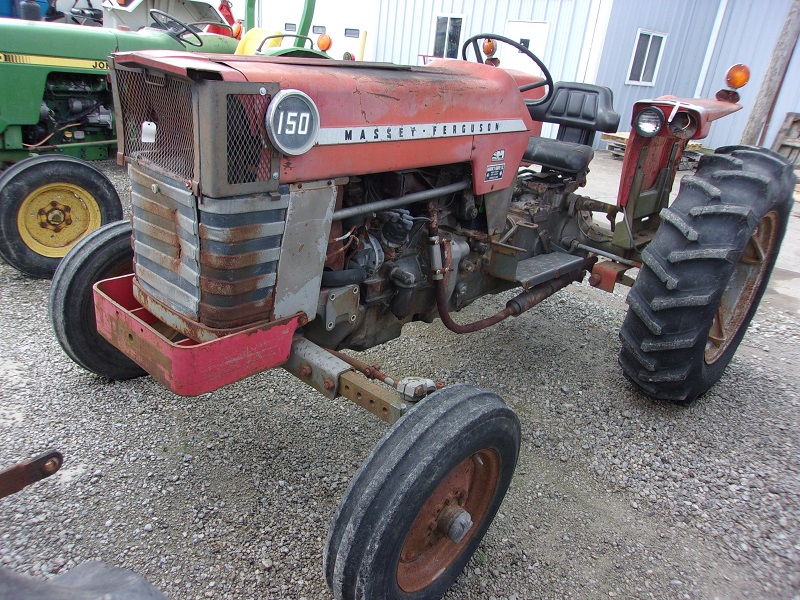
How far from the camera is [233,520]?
2.25 meters

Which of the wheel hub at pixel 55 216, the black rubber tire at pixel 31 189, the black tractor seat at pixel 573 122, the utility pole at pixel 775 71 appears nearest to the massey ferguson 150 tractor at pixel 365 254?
the black tractor seat at pixel 573 122

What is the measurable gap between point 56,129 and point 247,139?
12.9 feet

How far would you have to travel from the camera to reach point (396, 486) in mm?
1683

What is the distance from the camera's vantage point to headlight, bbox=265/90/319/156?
5.57ft

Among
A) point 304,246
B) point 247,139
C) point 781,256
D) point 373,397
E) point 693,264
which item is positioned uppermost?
point 247,139

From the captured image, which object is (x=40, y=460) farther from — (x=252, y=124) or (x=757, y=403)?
(x=757, y=403)

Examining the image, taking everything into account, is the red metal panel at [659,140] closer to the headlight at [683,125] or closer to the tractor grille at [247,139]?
the headlight at [683,125]

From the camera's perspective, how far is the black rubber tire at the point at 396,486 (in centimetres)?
Result: 165

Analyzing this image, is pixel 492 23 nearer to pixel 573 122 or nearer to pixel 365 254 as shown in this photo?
pixel 573 122

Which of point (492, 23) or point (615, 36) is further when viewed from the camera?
point (492, 23)

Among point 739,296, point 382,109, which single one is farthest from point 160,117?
point 739,296

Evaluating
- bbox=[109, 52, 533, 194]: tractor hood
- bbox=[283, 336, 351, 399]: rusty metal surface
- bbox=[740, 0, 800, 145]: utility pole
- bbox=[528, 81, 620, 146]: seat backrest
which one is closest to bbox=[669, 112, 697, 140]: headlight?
bbox=[528, 81, 620, 146]: seat backrest

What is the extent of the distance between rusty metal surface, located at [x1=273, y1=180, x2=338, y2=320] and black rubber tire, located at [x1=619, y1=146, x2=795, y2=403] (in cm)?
162

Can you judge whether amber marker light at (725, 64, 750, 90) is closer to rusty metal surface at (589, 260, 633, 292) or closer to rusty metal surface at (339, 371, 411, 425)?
rusty metal surface at (589, 260, 633, 292)
